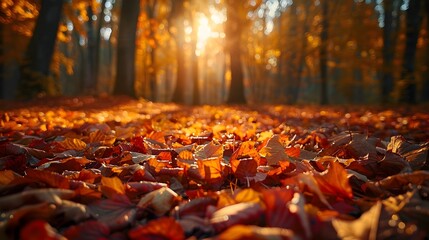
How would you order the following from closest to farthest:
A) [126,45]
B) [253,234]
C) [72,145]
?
[253,234] < [72,145] < [126,45]

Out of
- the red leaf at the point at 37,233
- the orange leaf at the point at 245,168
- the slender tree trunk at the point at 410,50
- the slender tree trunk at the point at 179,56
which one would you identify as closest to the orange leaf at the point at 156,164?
the orange leaf at the point at 245,168

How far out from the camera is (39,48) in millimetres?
8383

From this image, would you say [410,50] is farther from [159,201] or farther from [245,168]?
[159,201]

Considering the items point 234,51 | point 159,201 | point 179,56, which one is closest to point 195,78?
point 179,56

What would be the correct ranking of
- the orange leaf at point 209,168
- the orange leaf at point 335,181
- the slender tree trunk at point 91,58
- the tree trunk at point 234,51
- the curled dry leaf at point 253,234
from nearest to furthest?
the curled dry leaf at point 253,234, the orange leaf at point 335,181, the orange leaf at point 209,168, the tree trunk at point 234,51, the slender tree trunk at point 91,58

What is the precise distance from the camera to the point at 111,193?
3.79ft

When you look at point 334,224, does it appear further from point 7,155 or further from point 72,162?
point 7,155

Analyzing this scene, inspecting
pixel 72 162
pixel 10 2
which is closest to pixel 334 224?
pixel 72 162

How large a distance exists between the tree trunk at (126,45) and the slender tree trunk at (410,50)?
8689mm

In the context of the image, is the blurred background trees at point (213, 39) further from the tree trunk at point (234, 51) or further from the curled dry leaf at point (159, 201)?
the curled dry leaf at point (159, 201)

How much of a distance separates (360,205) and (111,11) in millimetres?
24509

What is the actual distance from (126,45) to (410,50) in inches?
365

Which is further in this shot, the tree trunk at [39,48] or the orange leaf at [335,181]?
the tree trunk at [39,48]

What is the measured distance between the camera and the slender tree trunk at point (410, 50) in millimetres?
10086
